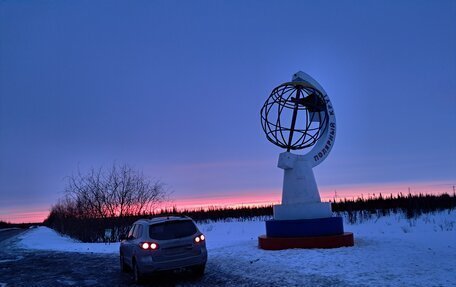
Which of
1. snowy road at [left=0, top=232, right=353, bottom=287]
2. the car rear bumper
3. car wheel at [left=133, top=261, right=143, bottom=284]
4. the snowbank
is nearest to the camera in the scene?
snowy road at [left=0, top=232, right=353, bottom=287]

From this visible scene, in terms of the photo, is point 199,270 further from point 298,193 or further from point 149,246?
point 298,193

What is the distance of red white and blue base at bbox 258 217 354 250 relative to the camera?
15859 millimetres

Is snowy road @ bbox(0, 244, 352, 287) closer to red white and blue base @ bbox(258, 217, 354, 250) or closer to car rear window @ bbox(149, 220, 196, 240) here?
car rear window @ bbox(149, 220, 196, 240)

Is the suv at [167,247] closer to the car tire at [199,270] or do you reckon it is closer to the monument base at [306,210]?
the car tire at [199,270]

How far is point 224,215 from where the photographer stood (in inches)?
2167

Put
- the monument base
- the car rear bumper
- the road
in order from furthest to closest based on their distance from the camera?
1. the monument base
2. the road
3. the car rear bumper

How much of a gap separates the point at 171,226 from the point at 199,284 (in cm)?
169

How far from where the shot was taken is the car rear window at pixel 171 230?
1195 cm

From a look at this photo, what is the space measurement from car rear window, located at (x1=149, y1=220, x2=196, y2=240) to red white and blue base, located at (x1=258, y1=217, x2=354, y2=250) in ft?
16.4

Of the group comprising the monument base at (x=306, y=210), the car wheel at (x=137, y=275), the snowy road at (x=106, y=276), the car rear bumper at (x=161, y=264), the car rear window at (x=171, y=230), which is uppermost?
the monument base at (x=306, y=210)

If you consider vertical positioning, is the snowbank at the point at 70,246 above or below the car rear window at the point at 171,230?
below

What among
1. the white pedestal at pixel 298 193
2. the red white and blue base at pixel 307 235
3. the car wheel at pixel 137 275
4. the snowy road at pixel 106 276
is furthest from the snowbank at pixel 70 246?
the car wheel at pixel 137 275

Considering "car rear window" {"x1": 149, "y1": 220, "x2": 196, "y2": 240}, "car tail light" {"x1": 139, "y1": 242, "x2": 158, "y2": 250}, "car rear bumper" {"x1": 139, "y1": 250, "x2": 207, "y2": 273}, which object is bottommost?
"car rear bumper" {"x1": 139, "y1": 250, "x2": 207, "y2": 273}

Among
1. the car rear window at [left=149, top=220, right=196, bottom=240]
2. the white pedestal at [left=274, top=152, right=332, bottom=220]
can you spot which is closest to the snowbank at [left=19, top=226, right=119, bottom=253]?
the white pedestal at [left=274, top=152, right=332, bottom=220]
